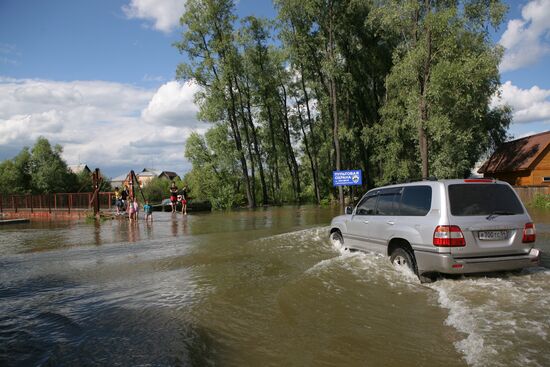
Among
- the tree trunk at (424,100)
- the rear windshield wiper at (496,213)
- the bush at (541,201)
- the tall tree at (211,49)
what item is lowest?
the bush at (541,201)

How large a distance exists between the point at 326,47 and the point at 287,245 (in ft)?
86.3

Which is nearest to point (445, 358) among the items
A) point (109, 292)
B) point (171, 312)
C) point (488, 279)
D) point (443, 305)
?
point (443, 305)

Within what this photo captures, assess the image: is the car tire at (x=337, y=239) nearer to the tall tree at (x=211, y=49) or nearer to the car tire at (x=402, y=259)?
the car tire at (x=402, y=259)

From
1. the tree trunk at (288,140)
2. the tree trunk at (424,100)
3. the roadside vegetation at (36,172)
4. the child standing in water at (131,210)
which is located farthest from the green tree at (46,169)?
the tree trunk at (424,100)

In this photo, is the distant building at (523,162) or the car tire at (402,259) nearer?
the car tire at (402,259)

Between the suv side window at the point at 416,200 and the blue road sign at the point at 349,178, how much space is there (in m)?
20.6

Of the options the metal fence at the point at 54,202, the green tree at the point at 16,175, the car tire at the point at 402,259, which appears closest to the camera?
the car tire at the point at 402,259

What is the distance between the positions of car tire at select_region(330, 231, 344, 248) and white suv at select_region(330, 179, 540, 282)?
2787 millimetres

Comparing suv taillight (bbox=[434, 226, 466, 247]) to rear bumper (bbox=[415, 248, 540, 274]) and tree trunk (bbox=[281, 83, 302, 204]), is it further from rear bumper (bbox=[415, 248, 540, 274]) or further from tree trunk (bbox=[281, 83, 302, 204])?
tree trunk (bbox=[281, 83, 302, 204])

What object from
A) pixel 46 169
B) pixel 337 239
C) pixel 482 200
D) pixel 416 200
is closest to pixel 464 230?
pixel 482 200

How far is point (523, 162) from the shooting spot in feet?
108

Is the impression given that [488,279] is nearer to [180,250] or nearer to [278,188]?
[180,250]

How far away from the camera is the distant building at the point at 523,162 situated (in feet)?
105

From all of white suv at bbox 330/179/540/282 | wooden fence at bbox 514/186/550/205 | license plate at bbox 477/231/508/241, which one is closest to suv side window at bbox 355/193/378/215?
white suv at bbox 330/179/540/282
